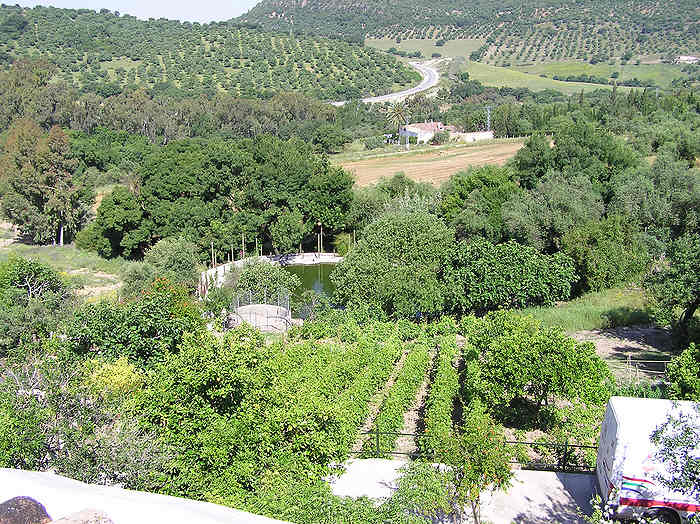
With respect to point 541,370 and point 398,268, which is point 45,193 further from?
point 541,370

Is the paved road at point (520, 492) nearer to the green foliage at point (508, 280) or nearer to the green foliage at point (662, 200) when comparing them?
the green foliage at point (508, 280)

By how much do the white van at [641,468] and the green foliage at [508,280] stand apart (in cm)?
1579

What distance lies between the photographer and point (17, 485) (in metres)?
3.75

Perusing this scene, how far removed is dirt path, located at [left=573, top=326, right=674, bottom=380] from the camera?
17.8m

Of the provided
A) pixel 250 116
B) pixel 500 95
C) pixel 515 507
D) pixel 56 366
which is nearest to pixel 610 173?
pixel 515 507

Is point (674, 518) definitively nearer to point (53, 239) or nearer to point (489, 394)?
point (489, 394)

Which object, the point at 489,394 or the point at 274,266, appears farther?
the point at 274,266

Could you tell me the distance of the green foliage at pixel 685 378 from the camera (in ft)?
41.2

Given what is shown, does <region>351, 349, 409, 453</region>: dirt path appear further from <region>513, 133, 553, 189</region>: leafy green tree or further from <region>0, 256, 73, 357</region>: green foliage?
<region>513, 133, 553, 189</region>: leafy green tree

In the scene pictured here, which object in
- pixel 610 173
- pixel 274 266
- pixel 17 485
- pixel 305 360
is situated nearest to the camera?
pixel 17 485

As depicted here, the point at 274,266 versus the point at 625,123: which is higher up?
the point at 625,123

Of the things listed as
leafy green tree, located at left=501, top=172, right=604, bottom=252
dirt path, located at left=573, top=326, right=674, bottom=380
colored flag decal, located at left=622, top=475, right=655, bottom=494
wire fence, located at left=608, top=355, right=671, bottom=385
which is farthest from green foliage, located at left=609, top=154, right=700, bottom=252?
colored flag decal, located at left=622, top=475, right=655, bottom=494

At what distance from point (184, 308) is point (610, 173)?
30.8 metres

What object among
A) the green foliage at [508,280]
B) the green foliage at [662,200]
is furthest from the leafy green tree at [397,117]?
the green foliage at [508,280]
